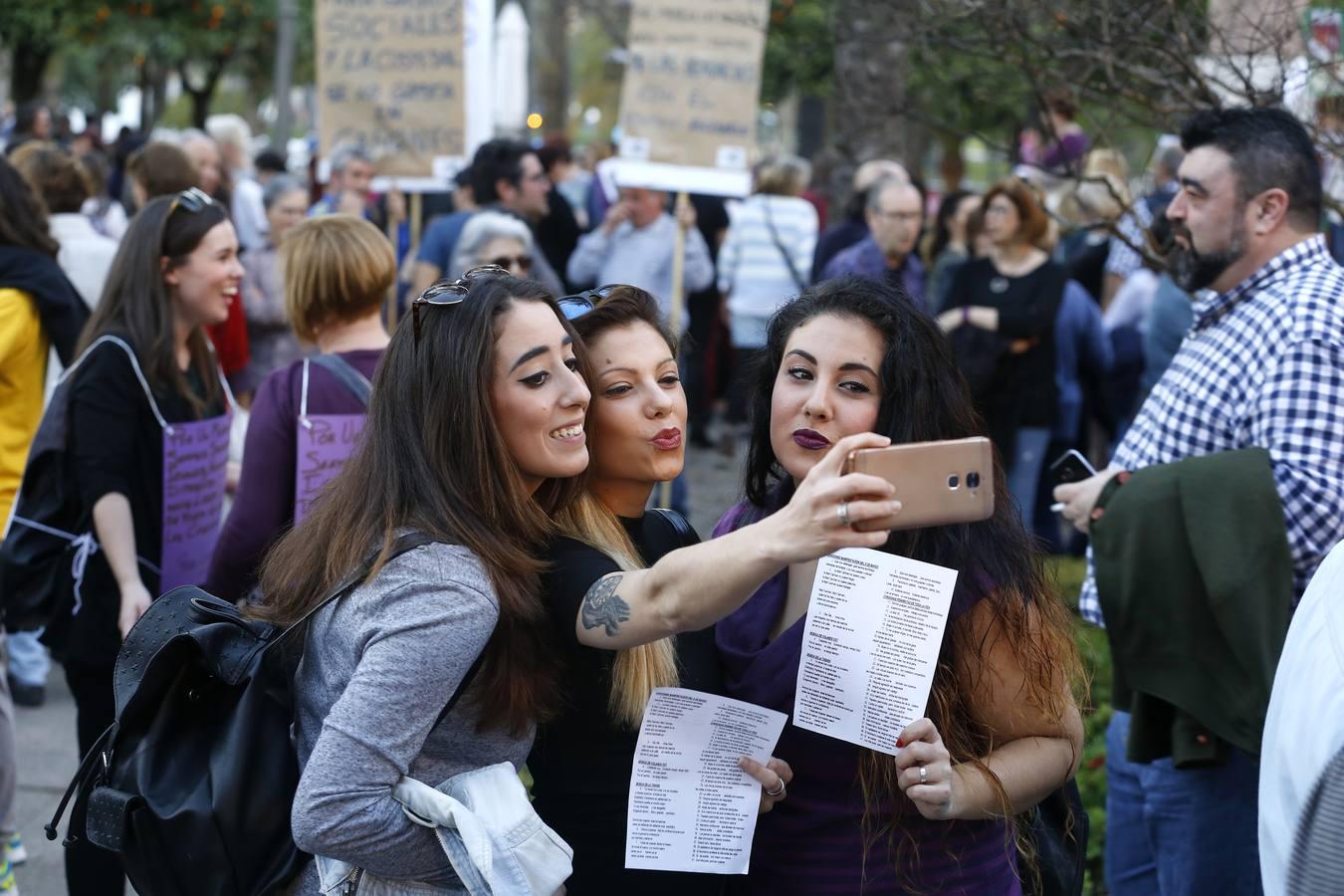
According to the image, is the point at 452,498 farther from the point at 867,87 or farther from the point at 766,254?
the point at 766,254

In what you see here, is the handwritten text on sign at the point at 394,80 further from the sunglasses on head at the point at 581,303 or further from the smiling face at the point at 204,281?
the sunglasses on head at the point at 581,303

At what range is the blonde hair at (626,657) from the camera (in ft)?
7.48

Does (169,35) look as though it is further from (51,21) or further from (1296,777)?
(1296,777)

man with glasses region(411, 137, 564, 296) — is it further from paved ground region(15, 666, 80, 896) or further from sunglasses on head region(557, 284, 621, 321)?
sunglasses on head region(557, 284, 621, 321)

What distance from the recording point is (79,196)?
6.59 meters

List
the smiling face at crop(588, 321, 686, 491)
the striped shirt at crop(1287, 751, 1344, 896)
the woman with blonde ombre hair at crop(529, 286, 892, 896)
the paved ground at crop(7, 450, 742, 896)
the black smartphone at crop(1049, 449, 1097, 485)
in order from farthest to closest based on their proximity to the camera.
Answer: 1. the paved ground at crop(7, 450, 742, 896)
2. the black smartphone at crop(1049, 449, 1097, 485)
3. the smiling face at crop(588, 321, 686, 491)
4. the woman with blonde ombre hair at crop(529, 286, 892, 896)
5. the striped shirt at crop(1287, 751, 1344, 896)

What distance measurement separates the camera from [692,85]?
769cm

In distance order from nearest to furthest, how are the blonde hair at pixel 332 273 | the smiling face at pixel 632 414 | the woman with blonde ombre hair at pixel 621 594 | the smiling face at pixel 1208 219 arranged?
1. the woman with blonde ombre hair at pixel 621 594
2. the smiling face at pixel 632 414
3. the smiling face at pixel 1208 219
4. the blonde hair at pixel 332 273

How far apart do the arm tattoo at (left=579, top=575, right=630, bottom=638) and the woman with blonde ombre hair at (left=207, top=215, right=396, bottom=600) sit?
167cm

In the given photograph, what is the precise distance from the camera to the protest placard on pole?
7512 millimetres

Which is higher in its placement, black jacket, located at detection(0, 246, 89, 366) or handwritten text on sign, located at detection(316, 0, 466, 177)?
handwritten text on sign, located at detection(316, 0, 466, 177)

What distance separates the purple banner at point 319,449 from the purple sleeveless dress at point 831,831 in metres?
1.65

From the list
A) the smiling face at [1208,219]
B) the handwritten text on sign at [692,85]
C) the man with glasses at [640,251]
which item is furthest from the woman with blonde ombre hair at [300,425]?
the man with glasses at [640,251]

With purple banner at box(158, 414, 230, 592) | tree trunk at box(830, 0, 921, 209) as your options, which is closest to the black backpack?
purple banner at box(158, 414, 230, 592)
